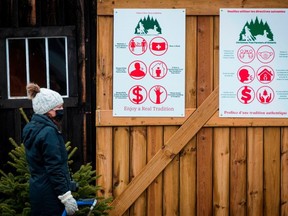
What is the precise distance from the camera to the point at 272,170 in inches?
260

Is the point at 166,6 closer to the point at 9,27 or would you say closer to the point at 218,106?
the point at 218,106

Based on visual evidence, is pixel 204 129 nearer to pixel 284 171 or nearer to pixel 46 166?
pixel 284 171

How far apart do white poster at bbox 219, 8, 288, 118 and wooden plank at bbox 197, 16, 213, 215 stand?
0.15m

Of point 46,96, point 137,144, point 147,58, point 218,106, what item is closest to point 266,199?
point 218,106

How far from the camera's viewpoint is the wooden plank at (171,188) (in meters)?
6.57

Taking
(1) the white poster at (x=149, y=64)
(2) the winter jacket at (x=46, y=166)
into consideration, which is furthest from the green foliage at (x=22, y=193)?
(1) the white poster at (x=149, y=64)

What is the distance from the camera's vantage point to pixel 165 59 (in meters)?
6.47

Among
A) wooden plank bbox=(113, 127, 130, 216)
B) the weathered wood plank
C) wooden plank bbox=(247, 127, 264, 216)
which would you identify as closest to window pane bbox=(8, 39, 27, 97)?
wooden plank bbox=(113, 127, 130, 216)

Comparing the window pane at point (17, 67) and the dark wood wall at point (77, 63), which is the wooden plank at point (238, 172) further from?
the window pane at point (17, 67)

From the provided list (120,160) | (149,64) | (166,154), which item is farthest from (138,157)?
(149,64)

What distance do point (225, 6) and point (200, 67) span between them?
2.58ft

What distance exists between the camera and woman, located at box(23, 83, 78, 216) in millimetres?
4727

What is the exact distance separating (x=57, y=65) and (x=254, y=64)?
2397mm

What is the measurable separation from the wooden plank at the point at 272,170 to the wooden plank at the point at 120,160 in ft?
5.59
